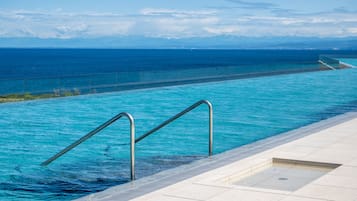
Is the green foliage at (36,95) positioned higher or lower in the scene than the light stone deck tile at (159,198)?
higher

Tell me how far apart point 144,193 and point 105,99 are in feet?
40.6

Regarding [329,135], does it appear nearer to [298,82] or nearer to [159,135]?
[159,135]

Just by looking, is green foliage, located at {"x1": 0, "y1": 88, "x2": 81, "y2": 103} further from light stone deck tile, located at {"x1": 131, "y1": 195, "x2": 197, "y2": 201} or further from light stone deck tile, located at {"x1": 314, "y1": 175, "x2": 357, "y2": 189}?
light stone deck tile, located at {"x1": 314, "y1": 175, "x2": 357, "y2": 189}

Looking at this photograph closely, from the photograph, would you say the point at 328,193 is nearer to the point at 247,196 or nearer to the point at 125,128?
the point at 247,196

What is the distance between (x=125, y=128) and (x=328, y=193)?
22.7 feet

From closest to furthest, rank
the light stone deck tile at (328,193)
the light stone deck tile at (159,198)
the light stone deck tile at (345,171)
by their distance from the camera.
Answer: the light stone deck tile at (159,198), the light stone deck tile at (328,193), the light stone deck tile at (345,171)

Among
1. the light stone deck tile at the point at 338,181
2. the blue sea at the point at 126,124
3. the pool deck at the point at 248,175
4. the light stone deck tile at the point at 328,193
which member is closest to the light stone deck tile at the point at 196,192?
the pool deck at the point at 248,175

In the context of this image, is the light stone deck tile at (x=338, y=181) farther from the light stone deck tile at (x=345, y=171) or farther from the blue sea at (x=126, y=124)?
the blue sea at (x=126, y=124)

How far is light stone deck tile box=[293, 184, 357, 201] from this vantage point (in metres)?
5.73

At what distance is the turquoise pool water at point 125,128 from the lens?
25.4ft

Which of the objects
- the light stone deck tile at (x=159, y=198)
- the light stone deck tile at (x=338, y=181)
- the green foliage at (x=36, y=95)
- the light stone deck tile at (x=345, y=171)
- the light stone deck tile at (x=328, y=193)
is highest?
the green foliage at (x=36, y=95)

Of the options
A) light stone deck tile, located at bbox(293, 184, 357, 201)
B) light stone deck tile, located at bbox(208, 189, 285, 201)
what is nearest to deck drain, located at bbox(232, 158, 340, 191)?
light stone deck tile, located at bbox(293, 184, 357, 201)

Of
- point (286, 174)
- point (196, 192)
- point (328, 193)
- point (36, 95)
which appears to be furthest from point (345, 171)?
point (36, 95)

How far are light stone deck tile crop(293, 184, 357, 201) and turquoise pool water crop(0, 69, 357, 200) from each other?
97.2 inches
